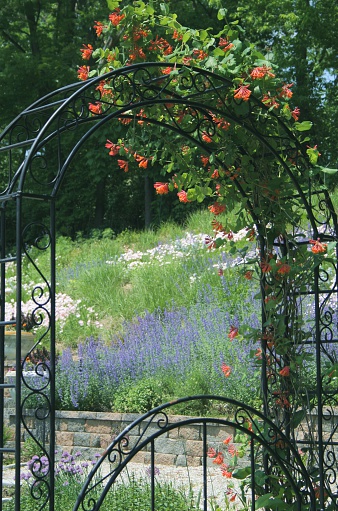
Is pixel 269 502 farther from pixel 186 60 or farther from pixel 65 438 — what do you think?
pixel 65 438

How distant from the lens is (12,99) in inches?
666

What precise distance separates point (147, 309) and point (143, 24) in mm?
5514

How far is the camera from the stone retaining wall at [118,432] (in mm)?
6152

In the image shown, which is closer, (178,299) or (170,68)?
(170,68)

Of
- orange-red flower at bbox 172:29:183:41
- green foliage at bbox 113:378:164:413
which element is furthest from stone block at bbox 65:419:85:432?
orange-red flower at bbox 172:29:183:41

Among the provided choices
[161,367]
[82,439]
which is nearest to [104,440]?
[82,439]

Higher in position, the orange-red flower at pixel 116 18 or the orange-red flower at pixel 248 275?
the orange-red flower at pixel 116 18

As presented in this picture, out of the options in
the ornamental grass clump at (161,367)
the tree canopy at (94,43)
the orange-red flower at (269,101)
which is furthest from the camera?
the tree canopy at (94,43)

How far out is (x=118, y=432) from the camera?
6.57m

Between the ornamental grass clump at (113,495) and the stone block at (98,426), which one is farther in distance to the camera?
the stone block at (98,426)

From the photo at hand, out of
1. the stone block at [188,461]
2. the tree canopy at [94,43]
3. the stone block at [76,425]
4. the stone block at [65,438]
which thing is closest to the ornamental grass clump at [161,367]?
the stone block at [76,425]

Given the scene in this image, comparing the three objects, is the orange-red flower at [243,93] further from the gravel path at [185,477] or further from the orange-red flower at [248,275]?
the gravel path at [185,477]

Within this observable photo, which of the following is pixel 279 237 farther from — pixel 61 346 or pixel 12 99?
pixel 12 99

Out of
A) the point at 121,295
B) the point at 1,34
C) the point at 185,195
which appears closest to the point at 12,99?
the point at 1,34
